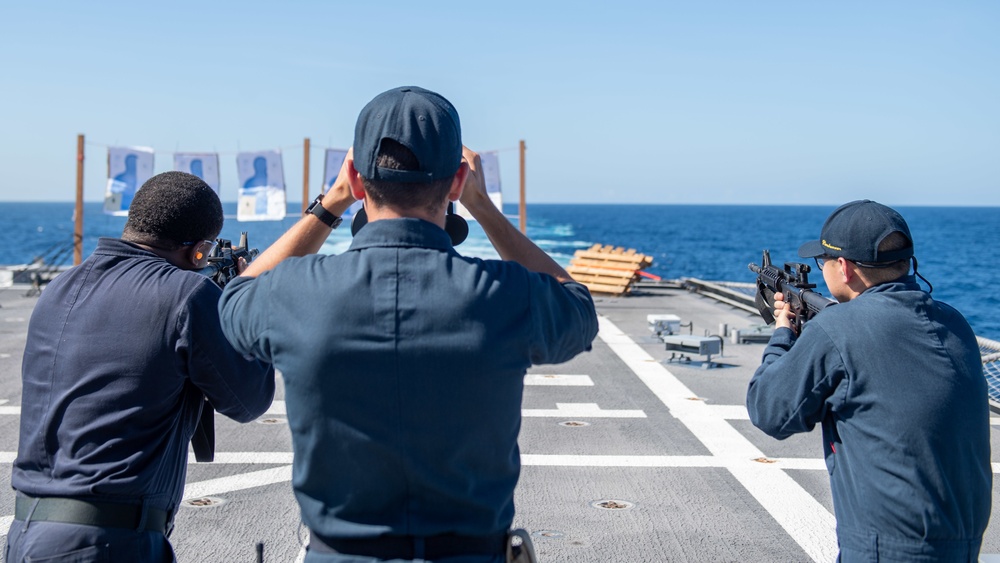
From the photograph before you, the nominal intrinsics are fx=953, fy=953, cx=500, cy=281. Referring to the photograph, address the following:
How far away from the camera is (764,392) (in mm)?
3211

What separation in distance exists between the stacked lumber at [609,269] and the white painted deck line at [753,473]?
369 inches

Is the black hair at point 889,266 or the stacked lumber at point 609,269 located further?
the stacked lumber at point 609,269

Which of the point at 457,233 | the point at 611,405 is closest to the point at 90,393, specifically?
the point at 457,233

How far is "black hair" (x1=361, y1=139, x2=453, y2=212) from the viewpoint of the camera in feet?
7.24

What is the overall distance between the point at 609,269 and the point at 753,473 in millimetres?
15057

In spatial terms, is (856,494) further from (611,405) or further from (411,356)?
(611,405)

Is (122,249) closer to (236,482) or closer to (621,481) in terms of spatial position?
(236,482)

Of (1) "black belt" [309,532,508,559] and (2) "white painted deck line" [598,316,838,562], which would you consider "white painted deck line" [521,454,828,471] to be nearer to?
(2) "white painted deck line" [598,316,838,562]

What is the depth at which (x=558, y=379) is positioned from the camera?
1115 centimetres

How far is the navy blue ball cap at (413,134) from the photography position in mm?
2189

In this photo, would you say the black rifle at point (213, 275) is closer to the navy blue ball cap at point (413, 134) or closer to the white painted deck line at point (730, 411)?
the navy blue ball cap at point (413, 134)

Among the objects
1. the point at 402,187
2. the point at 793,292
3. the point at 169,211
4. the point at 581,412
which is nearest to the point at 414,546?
the point at 402,187

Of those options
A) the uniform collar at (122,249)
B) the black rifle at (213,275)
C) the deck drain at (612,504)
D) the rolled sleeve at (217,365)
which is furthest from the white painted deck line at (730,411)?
the uniform collar at (122,249)

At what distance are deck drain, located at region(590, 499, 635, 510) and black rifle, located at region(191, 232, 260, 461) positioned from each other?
10.8 feet
